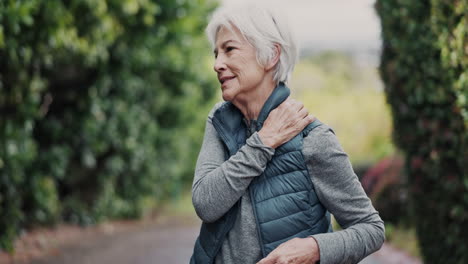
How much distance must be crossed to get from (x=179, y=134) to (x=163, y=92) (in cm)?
253

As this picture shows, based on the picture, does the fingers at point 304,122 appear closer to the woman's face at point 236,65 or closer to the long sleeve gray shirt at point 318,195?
the long sleeve gray shirt at point 318,195

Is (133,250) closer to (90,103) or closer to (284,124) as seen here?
(90,103)

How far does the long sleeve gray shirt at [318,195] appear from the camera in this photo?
212cm

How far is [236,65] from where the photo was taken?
2262 millimetres

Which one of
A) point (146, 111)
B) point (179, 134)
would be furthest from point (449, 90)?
point (179, 134)

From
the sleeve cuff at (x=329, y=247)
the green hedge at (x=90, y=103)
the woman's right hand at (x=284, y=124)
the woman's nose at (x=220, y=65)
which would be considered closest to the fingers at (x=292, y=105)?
the woman's right hand at (x=284, y=124)

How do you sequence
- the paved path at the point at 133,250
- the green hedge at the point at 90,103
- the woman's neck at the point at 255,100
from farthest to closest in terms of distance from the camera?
1. the paved path at the point at 133,250
2. the green hedge at the point at 90,103
3. the woman's neck at the point at 255,100

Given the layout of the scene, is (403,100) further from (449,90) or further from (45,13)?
(45,13)

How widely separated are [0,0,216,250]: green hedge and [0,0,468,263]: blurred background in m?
0.02

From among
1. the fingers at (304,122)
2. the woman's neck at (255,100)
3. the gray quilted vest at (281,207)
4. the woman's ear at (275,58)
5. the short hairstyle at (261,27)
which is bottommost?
the gray quilted vest at (281,207)

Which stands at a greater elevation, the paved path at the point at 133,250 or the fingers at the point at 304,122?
the fingers at the point at 304,122

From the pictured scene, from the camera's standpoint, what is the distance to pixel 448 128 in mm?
4953

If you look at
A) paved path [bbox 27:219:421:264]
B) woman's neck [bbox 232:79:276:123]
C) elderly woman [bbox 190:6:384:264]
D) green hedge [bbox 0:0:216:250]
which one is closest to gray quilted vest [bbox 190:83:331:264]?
elderly woman [bbox 190:6:384:264]

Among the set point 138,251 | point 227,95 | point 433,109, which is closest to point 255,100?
point 227,95
